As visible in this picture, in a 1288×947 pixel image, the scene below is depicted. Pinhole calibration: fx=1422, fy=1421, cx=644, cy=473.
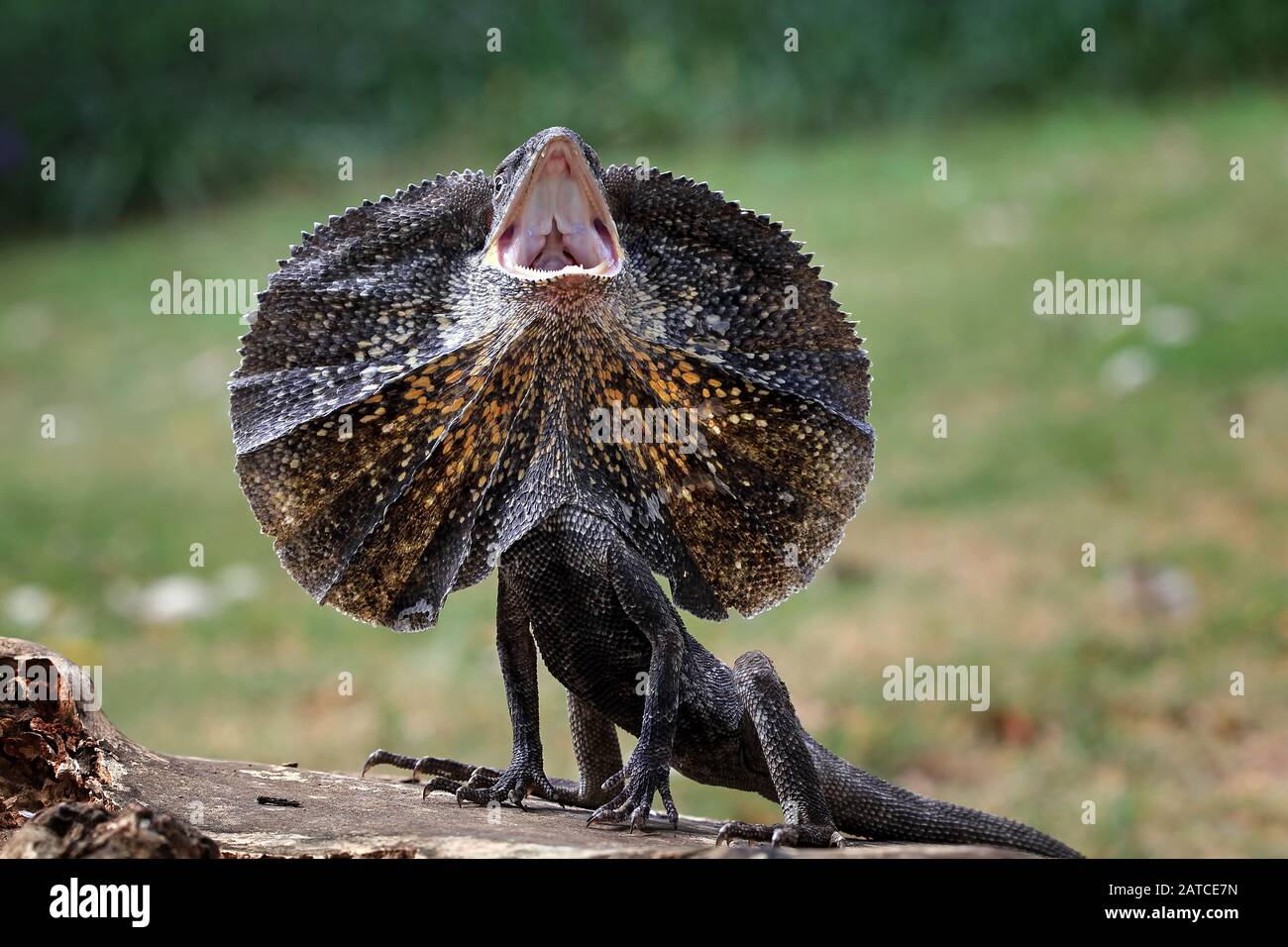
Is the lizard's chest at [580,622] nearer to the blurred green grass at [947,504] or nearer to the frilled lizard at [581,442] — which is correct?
the frilled lizard at [581,442]

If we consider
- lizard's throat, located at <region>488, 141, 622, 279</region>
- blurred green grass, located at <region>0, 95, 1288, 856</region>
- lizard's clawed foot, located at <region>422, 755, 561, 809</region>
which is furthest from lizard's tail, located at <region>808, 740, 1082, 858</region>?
blurred green grass, located at <region>0, 95, 1288, 856</region>

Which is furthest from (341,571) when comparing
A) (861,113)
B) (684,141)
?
(861,113)

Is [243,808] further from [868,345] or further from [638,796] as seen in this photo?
[868,345]

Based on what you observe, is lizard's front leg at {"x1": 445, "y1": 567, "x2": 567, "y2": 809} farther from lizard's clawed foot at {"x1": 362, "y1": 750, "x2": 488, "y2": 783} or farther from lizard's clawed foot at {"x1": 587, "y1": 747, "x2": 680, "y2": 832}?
lizard's clawed foot at {"x1": 587, "y1": 747, "x2": 680, "y2": 832}

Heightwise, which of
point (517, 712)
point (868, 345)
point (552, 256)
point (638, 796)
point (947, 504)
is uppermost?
point (868, 345)

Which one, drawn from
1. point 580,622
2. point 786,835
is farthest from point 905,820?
point 580,622

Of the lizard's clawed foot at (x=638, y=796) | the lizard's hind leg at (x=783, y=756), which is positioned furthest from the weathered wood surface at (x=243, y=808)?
the lizard's hind leg at (x=783, y=756)

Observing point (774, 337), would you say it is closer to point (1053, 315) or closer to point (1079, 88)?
point (1053, 315)
